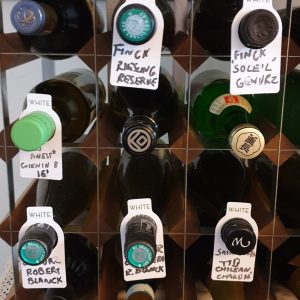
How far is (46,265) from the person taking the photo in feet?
2.35

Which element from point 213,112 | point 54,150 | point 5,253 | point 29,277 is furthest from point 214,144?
point 5,253

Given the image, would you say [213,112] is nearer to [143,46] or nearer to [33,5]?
[143,46]

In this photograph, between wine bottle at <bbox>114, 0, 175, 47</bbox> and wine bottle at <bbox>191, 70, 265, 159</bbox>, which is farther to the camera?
wine bottle at <bbox>191, 70, 265, 159</bbox>

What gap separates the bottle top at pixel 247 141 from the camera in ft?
2.08

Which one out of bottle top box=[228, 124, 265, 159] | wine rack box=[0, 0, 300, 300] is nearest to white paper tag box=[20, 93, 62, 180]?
wine rack box=[0, 0, 300, 300]

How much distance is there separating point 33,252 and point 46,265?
10 centimetres

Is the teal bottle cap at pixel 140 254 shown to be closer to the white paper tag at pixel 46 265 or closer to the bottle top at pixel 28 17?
the white paper tag at pixel 46 265

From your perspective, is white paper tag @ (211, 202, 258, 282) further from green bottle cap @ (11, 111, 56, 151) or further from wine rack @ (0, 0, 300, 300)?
green bottle cap @ (11, 111, 56, 151)

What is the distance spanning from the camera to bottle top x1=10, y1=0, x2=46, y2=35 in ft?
1.97

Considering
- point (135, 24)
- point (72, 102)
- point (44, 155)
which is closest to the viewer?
point (135, 24)

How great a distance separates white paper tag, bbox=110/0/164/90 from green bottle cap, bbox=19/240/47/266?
257mm

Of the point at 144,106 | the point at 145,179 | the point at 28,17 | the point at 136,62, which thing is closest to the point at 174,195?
the point at 145,179

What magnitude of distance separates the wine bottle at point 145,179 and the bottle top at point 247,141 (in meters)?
0.25

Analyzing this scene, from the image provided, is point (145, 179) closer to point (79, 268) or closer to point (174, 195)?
point (174, 195)
